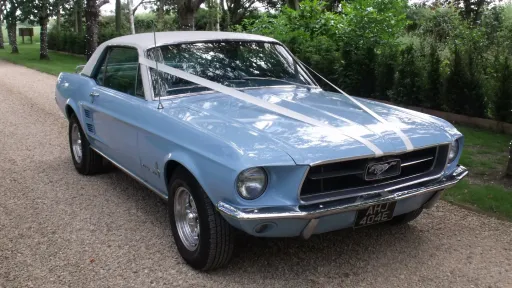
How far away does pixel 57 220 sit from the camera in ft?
14.3

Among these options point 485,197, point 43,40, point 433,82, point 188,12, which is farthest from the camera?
point 43,40

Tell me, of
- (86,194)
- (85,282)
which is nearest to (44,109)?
(86,194)

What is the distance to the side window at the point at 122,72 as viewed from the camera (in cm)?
422

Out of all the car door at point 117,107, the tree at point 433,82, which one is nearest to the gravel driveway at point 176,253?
the car door at point 117,107

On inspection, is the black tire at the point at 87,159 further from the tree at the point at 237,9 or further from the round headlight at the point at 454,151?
the tree at the point at 237,9

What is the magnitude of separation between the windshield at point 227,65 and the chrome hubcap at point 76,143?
2.10m

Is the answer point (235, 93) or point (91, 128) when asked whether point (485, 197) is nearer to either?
point (235, 93)

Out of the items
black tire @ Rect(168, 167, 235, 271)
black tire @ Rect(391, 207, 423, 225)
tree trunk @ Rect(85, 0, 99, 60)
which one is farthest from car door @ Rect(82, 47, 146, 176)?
tree trunk @ Rect(85, 0, 99, 60)

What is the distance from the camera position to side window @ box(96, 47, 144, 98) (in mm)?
4223

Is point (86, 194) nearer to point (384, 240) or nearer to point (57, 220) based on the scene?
point (57, 220)

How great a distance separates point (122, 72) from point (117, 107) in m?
0.46

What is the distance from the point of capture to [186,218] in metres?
3.56

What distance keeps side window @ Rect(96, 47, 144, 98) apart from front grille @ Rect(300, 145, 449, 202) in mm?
1771

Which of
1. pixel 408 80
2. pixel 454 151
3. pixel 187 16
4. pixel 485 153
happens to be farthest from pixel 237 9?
pixel 454 151
